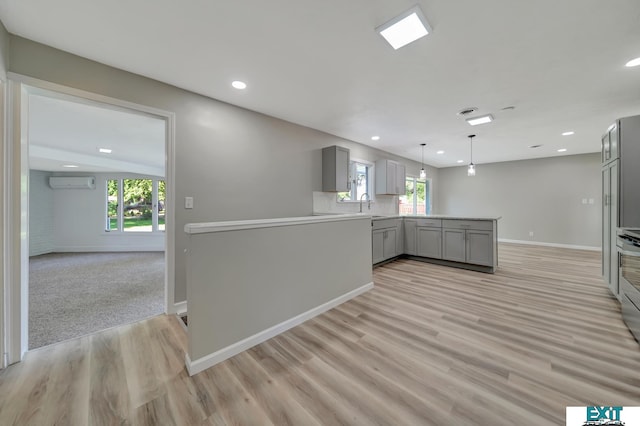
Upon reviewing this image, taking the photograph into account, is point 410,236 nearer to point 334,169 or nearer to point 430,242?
point 430,242

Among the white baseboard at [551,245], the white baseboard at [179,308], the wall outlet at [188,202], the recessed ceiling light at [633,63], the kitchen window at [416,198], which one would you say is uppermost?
the recessed ceiling light at [633,63]

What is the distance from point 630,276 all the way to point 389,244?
9.47 ft

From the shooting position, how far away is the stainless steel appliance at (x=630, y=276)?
79.9 inches

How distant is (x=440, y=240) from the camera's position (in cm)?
457

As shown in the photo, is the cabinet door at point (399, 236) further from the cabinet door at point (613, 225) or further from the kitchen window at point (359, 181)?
the cabinet door at point (613, 225)

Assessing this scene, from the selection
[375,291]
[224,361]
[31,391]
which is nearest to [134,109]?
[31,391]

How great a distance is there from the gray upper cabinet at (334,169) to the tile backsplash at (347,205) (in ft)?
0.68

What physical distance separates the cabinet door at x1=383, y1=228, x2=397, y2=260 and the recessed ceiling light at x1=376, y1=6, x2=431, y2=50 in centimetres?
327

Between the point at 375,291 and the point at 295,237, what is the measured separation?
159 cm

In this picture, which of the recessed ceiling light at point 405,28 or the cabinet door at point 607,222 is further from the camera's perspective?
the cabinet door at point 607,222

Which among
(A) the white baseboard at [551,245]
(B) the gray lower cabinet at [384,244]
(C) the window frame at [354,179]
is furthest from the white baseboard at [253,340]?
(A) the white baseboard at [551,245]

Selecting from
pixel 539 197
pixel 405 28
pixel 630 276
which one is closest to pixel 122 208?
Result: pixel 405 28

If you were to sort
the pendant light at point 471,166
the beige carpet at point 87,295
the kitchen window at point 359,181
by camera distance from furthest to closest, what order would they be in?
1. the kitchen window at point 359,181
2. the pendant light at point 471,166
3. the beige carpet at point 87,295

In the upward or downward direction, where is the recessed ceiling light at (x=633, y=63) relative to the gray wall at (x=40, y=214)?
upward
